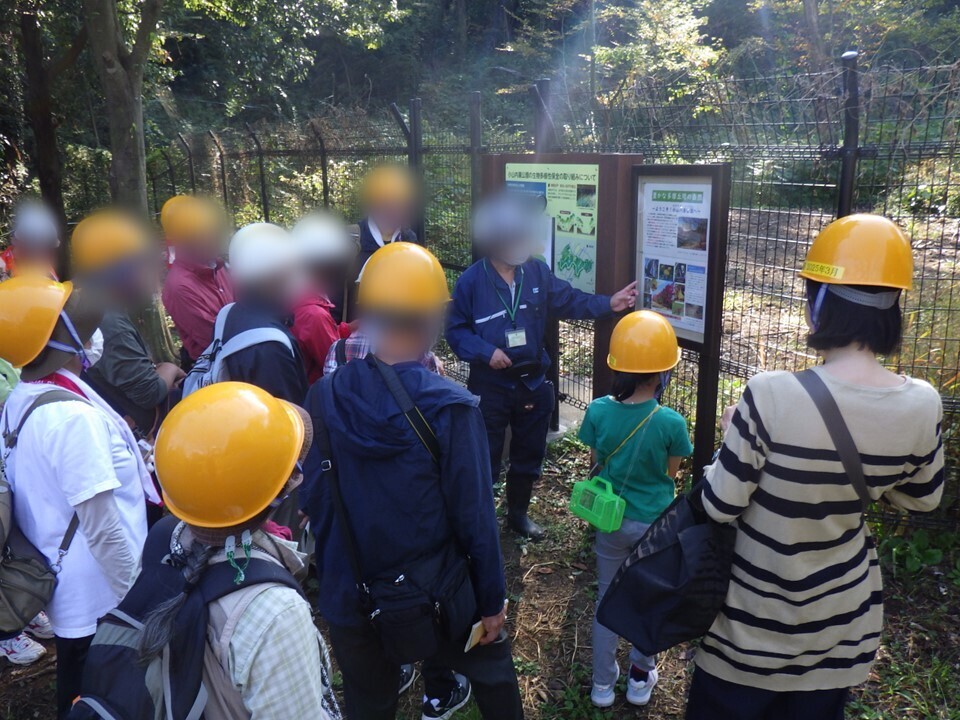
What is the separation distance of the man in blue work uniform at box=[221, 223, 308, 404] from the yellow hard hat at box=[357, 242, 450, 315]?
77cm

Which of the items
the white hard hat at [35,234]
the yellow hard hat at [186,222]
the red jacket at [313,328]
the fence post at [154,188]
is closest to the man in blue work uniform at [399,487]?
the red jacket at [313,328]

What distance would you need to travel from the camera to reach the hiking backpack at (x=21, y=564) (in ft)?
7.78

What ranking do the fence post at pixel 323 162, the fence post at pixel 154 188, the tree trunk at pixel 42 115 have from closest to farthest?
the fence post at pixel 323 162 → the tree trunk at pixel 42 115 → the fence post at pixel 154 188

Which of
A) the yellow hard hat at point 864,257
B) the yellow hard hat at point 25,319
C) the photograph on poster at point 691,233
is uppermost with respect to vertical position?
the yellow hard hat at point 864,257

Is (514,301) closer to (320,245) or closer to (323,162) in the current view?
→ (320,245)

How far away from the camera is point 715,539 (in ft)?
6.61

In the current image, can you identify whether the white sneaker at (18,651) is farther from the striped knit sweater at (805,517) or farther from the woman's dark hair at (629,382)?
the striped knit sweater at (805,517)

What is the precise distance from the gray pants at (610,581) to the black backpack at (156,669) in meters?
1.82

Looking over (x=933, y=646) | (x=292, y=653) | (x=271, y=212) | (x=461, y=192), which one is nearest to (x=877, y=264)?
(x=292, y=653)

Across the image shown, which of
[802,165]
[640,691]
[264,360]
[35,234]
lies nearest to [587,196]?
[802,165]

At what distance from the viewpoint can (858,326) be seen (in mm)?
1837

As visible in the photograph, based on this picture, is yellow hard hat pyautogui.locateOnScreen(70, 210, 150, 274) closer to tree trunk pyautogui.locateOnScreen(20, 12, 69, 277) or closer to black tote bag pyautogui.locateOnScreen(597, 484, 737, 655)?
black tote bag pyautogui.locateOnScreen(597, 484, 737, 655)

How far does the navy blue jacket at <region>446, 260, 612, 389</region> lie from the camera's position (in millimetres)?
4105

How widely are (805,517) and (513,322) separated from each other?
242 cm
